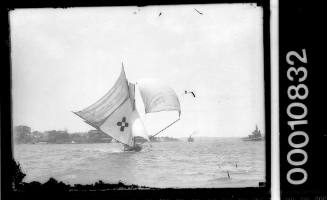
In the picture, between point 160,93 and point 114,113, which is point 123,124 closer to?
point 114,113

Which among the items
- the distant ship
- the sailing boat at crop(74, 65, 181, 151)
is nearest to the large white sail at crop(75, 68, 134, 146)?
the sailing boat at crop(74, 65, 181, 151)

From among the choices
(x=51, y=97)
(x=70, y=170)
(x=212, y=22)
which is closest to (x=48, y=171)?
(x=70, y=170)

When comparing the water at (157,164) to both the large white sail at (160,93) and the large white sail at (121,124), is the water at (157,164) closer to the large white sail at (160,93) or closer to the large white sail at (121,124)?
the large white sail at (121,124)

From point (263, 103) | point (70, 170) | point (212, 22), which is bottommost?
point (70, 170)

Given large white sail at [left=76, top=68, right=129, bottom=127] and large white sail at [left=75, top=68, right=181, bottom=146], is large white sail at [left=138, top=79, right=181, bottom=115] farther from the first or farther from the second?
large white sail at [left=76, top=68, right=129, bottom=127]

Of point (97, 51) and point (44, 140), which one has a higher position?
point (97, 51)

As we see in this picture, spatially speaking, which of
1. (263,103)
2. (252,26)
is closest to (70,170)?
(263,103)

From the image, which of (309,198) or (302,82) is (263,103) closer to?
(302,82)
